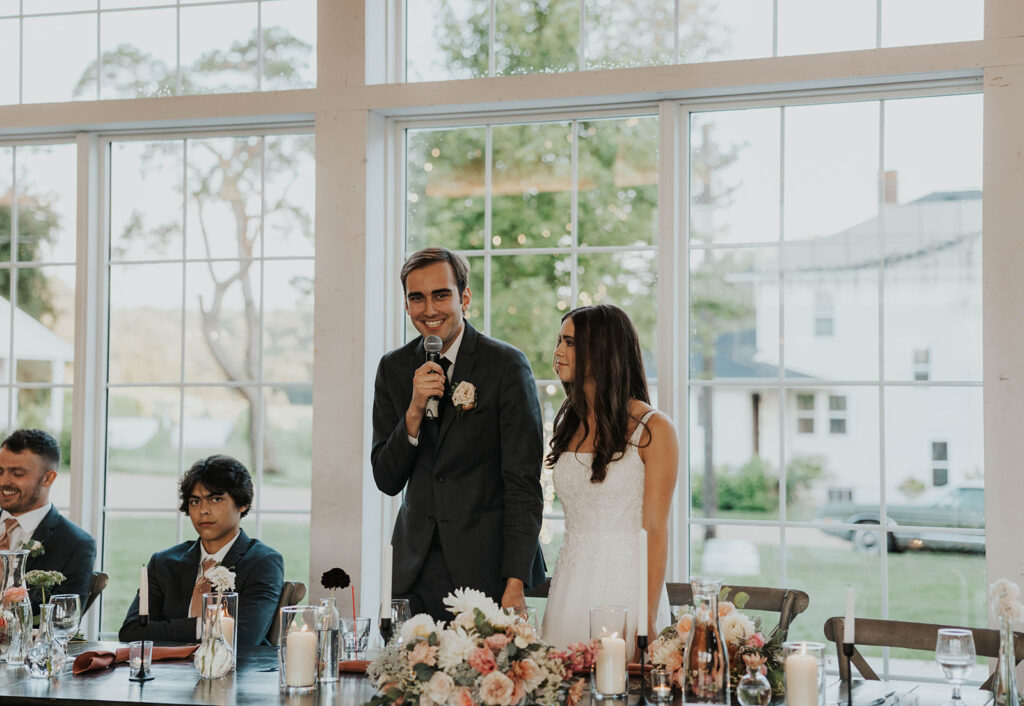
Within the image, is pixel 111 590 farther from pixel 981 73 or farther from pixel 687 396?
pixel 981 73

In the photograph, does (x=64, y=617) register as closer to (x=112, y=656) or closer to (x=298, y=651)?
(x=112, y=656)

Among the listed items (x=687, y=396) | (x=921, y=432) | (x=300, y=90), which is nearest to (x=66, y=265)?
(x=300, y=90)

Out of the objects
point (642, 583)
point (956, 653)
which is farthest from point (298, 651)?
point (956, 653)

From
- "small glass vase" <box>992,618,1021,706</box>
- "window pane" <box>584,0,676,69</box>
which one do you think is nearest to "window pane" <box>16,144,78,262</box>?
"window pane" <box>584,0,676,69</box>

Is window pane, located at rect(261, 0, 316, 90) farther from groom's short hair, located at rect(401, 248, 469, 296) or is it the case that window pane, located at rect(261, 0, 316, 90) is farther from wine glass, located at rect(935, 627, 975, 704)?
wine glass, located at rect(935, 627, 975, 704)

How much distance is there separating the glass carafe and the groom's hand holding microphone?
1158 millimetres

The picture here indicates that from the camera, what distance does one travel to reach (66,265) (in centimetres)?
500

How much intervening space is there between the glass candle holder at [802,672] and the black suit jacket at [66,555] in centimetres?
276

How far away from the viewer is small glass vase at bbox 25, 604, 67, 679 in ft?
9.55

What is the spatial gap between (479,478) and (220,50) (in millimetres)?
2476

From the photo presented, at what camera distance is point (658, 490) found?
11.0 feet

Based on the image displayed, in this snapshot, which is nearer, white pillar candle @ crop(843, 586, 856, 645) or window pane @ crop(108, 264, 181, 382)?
white pillar candle @ crop(843, 586, 856, 645)

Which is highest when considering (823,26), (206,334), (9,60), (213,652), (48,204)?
(9,60)

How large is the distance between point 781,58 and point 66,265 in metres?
3.19
